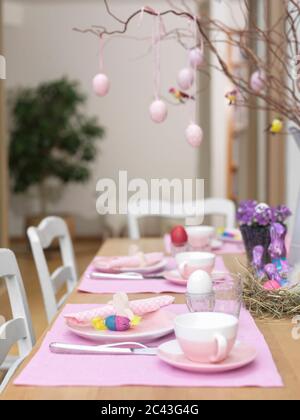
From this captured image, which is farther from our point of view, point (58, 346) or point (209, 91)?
point (209, 91)

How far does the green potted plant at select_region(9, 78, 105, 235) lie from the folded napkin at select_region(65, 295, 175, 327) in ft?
18.0

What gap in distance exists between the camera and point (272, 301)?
1.22m

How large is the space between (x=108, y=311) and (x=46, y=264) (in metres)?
0.64

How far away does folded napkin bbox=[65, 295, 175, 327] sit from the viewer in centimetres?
108

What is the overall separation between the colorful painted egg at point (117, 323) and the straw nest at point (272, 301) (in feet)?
0.82

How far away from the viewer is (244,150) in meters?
5.12

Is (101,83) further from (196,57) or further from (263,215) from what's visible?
(263,215)

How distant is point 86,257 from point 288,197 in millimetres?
3286

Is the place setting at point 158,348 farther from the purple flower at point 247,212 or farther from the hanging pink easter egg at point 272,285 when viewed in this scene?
the purple flower at point 247,212

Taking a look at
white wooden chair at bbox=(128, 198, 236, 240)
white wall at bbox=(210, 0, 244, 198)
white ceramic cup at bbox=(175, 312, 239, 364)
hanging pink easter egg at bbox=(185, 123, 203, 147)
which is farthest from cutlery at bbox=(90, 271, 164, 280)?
white wall at bbox=(210, 0, 244, 198)

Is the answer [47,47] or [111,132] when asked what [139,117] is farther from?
→ [47,47]

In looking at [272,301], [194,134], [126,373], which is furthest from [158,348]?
[194,134]

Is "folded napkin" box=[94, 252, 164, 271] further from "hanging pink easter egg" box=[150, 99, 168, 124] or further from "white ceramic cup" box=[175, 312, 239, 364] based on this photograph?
"white ceramic cup" box=[175, 312, 239, 364]
